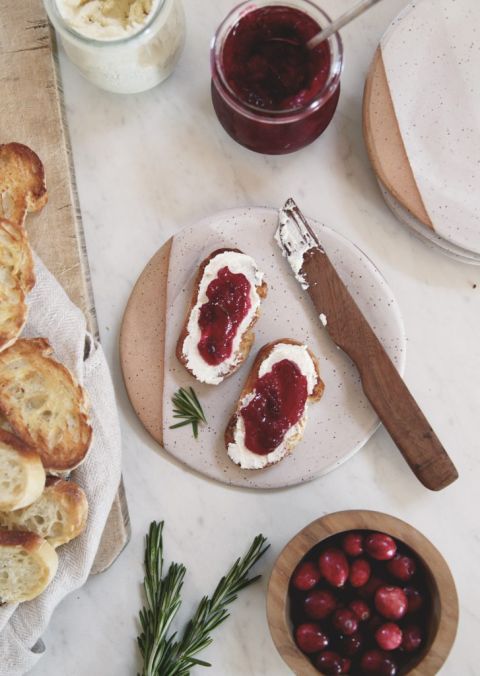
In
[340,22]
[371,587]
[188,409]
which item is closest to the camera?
[340,22]

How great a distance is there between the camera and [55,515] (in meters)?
1.52

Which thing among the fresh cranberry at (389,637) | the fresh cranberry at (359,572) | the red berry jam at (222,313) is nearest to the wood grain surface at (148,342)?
the red berry jam at (222,313)

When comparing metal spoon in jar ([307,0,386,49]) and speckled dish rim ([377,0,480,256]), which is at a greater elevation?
metal spoon in jar ([307,0,386,49])

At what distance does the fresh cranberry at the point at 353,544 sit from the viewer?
58.1 inches

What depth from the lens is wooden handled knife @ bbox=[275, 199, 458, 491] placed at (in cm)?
155

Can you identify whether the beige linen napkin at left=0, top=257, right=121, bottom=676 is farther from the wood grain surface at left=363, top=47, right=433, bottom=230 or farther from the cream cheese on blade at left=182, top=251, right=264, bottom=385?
the wood grain surface at left=363, top=47, right=433, bottom=230

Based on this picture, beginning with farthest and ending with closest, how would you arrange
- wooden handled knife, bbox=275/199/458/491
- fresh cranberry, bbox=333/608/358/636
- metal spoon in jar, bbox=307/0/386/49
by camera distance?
1. wooden handled knife, bbox=275/199/458/491
2. fresh cranberry, bbox=333/608/358/636
3. metal spoon in jar, bbox=307/0/386/49

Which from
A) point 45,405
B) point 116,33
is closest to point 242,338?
point 45,405

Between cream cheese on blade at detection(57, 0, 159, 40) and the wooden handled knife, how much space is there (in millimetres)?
466

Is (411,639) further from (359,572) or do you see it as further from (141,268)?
(141,268)

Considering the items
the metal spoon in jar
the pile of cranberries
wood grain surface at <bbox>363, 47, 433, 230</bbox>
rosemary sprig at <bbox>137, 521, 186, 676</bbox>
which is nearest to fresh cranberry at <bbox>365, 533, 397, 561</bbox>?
the pile of cranberries

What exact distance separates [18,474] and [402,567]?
0.74 metres

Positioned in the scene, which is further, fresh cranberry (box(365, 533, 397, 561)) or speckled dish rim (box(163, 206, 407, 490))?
speckled dish rim (box(163, 206, 407, 490))

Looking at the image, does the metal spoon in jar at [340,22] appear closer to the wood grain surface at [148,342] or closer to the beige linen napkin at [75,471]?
the wood grain surface at [148,342]
